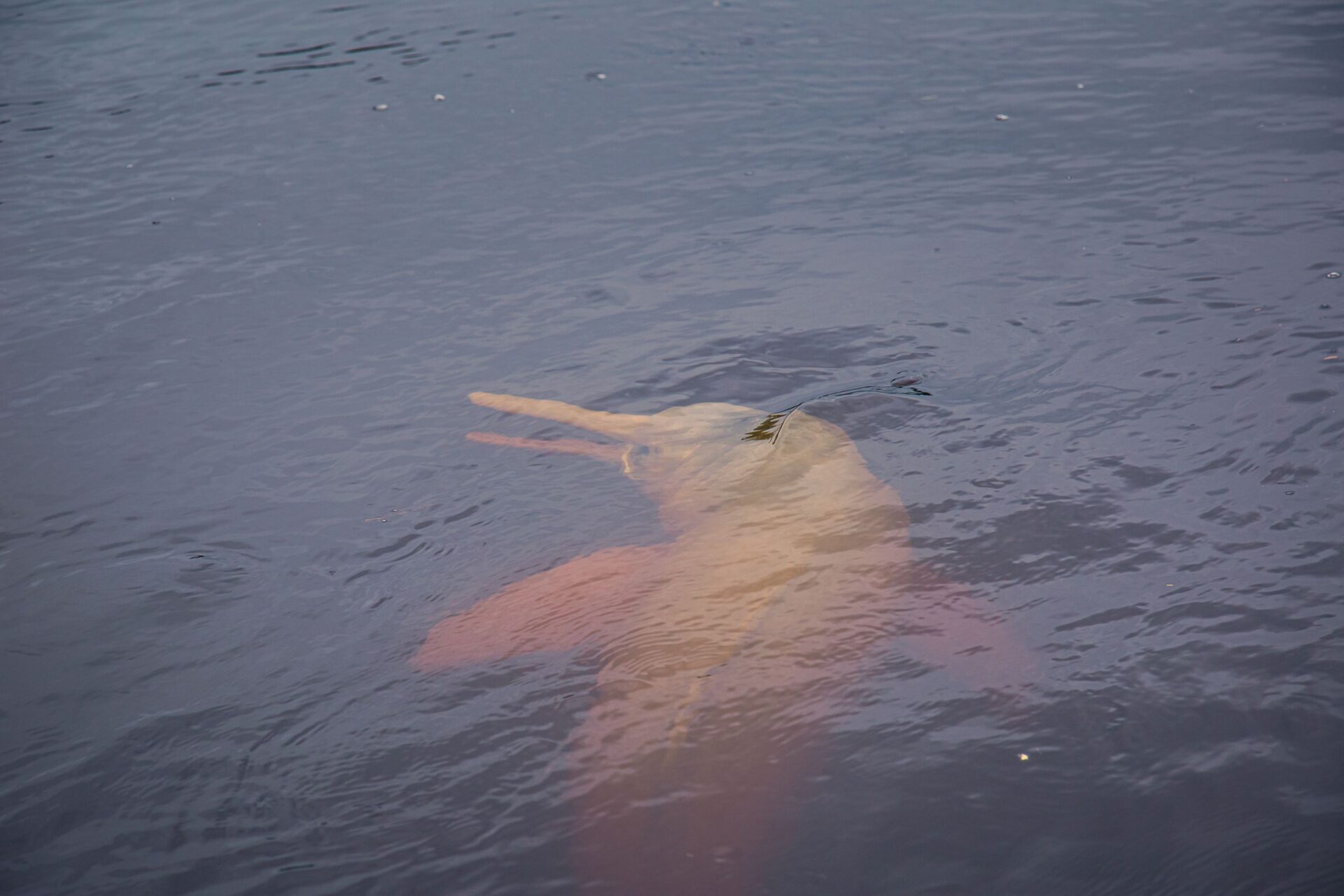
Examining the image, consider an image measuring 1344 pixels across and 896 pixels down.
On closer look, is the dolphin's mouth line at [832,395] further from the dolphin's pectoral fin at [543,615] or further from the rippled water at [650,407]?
the dolphin's pectoral fin at [543,615]

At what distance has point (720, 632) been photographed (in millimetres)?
2531

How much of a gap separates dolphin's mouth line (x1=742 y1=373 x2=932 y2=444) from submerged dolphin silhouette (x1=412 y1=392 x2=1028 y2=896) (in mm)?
16

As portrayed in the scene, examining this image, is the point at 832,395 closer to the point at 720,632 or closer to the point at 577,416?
the point at 577,416

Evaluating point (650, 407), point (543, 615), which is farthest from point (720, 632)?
point (650, 407)

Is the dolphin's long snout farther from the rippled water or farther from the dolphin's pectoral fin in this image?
the dolphin's pectoral fin

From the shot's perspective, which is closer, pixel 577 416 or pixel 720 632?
pixel 720 632

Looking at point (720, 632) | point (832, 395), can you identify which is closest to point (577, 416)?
point (832, 395)

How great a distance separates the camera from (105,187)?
515cm

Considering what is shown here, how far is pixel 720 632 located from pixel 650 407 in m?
1.10

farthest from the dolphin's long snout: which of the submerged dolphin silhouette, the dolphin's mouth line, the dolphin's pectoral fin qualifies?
the dolphin's pectoral fin

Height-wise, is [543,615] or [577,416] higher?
[577,416]

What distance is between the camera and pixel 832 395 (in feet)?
11.0

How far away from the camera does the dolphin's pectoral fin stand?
2.52 meters

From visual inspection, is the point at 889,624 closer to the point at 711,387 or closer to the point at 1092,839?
the point at 1092,839
